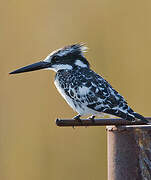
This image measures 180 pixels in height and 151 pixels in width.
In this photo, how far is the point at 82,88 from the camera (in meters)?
3.39

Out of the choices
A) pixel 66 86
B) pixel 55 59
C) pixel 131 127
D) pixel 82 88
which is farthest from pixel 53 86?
pixel 131 127

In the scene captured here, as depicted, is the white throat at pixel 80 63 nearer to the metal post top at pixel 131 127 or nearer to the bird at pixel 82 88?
the bird at pixel 82 88

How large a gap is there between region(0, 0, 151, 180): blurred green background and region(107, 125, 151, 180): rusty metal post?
2.33 metres

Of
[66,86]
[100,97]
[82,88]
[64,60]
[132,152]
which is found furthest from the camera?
[64,60]

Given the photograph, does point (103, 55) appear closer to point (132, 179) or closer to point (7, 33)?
point (7, 33)

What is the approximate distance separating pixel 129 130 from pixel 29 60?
2741 millimetres

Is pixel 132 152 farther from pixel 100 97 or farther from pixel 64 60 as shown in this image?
pixel 64 60

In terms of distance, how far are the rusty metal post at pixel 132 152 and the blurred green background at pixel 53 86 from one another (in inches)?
91.7

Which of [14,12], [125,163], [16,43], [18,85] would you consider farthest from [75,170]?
[125,163]

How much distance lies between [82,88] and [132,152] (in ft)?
3.84

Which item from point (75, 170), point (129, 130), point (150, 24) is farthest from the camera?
point (150, 24)

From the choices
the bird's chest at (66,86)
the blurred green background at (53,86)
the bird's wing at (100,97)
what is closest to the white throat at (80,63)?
the bird's chest at (66,86)

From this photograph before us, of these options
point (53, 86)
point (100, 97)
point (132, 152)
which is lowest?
point (132, 152)

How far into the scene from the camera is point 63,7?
16.0 feet
